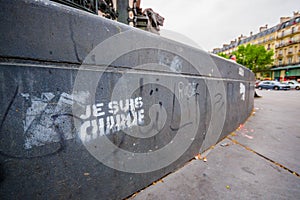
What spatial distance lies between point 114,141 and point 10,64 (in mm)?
1013

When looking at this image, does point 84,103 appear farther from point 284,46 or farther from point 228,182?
point 284,46

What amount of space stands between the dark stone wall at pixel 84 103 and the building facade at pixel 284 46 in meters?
46.6

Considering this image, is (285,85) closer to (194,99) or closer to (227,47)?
(194,99)

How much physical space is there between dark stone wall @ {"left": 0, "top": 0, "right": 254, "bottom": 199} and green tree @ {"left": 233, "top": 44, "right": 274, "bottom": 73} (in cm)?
4815

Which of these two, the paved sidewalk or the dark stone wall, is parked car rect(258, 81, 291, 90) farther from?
the dark stone wall

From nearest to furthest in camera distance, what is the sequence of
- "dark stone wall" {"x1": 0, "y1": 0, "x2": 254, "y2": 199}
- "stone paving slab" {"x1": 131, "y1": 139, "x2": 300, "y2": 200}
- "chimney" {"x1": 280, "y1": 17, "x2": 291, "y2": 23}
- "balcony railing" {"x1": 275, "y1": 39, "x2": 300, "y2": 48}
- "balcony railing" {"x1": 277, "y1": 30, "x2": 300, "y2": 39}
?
1. "dark stone wall" {"x1": 0, "y1": 0, "x2": 254, "y2": 199}
2. "stone paving slab" {"x1": 131, "y1": 139, "x2": 300, "y2": 200}
3. "balcony railing" {"x1": 275, "y1": 39, "x2": 300, "y2": 48}
4. "balcony railing" {"x1": 277, "y1": 30, "x2": 300, "y2": 39}
5. "chimney" {"x1": 280, "y1": 17, "x2": 291, "y2": 23}

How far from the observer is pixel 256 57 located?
3978 cm

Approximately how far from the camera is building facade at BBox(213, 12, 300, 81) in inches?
1420

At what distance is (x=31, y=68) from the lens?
964 millimetres

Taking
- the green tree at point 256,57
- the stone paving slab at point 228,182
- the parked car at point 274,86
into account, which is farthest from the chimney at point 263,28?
the stone paving slab at point 228,182

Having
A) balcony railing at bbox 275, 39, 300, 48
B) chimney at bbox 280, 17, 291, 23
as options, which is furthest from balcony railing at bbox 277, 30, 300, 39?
chimney at bbox 280, 17, 291, 23

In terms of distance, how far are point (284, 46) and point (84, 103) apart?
182 feet

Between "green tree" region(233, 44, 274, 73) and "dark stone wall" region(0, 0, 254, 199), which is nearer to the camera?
"dark stone wall" region(0, 0, 254, 199)

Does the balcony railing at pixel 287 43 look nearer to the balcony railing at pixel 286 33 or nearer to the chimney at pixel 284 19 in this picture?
the balcony railing at pixel 286 33
